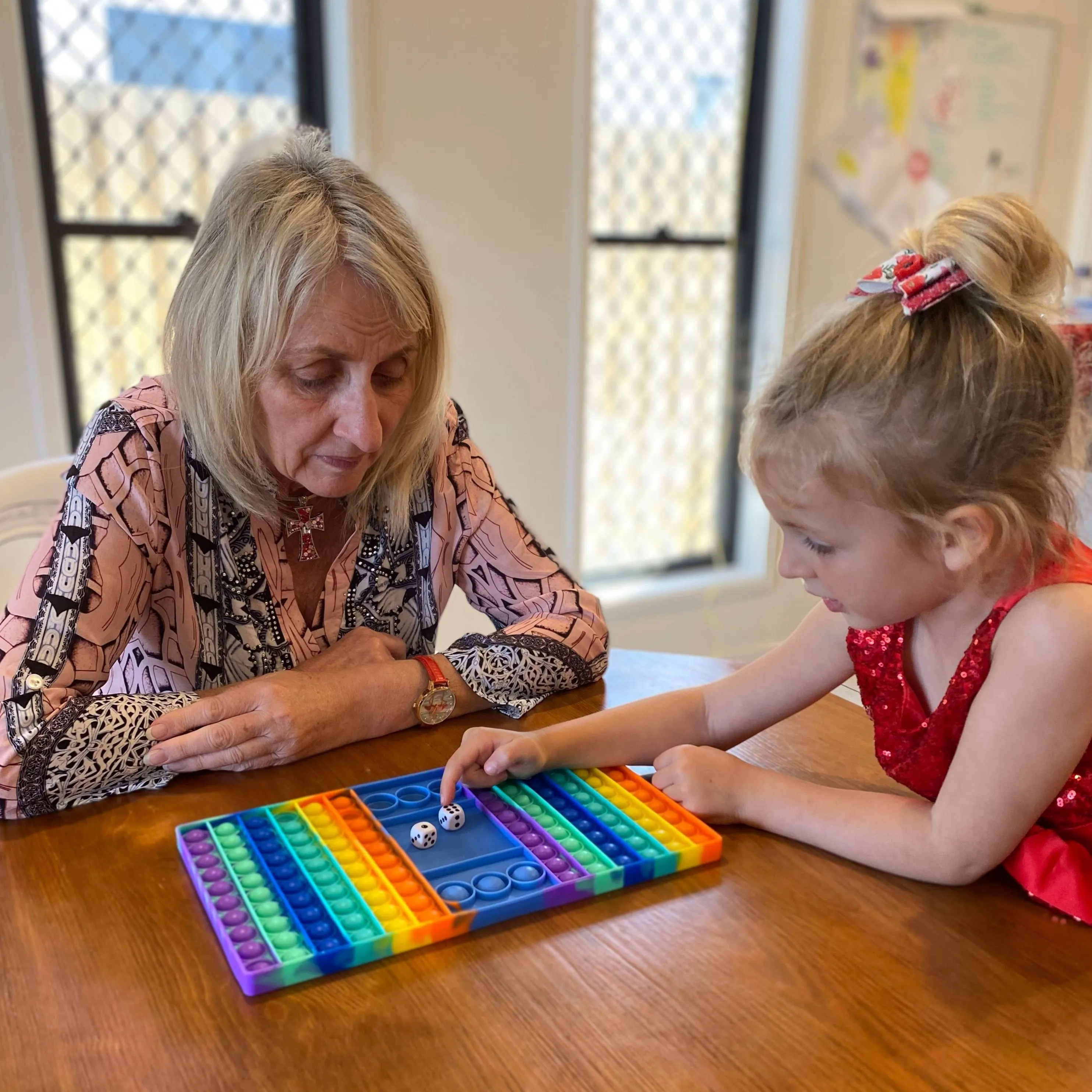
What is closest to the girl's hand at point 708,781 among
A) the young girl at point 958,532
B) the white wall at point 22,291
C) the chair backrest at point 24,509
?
the young girl at point 958,532

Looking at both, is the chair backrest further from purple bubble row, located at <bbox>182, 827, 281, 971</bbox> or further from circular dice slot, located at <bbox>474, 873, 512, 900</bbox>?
circular dice slot, located at <bbox>474, 873, 512, 900</bbox>

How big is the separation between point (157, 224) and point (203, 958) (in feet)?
6.53

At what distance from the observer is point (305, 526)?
1.28 m

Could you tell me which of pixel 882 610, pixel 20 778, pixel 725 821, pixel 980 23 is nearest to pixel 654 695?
pixel 725 821

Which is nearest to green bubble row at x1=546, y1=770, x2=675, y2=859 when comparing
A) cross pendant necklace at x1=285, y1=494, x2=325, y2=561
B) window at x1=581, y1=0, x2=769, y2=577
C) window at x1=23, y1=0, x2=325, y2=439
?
cross pendant necklace at x1=285, y1=494, x2=325, y2=561

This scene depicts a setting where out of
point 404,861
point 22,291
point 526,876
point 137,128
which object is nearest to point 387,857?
point 404,861

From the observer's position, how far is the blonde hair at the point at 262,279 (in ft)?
3.54

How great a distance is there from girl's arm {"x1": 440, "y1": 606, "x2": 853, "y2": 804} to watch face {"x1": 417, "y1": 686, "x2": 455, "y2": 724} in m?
0.09

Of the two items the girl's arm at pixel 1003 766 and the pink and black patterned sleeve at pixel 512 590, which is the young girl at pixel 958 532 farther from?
the pink and black patterned sleeve at pixel 512 590

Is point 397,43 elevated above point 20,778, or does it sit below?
above

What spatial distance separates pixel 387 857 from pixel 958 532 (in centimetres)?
53

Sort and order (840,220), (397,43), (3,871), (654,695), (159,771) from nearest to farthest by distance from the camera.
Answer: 1. (3,871)
2. (159,771)
3. (654,695)
4. (397,43)
5. (840,220)

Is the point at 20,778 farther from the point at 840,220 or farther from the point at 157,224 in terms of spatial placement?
the point at 840,220

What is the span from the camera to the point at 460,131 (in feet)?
7.84
